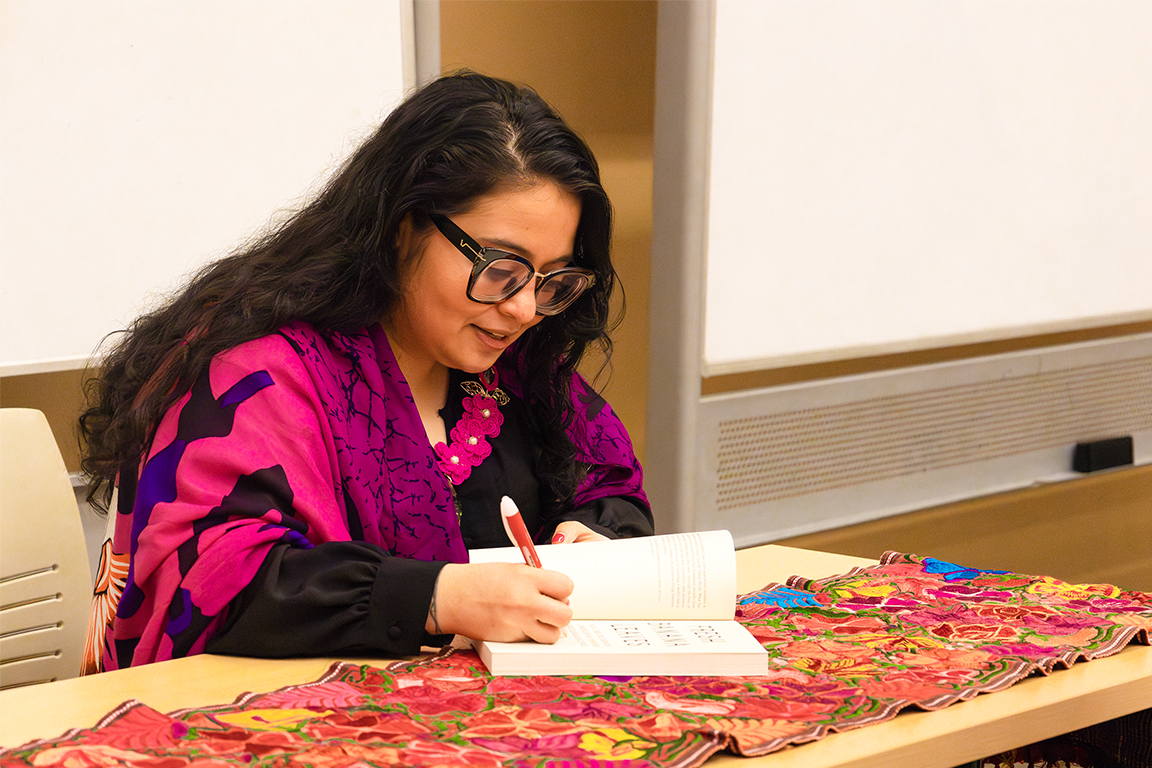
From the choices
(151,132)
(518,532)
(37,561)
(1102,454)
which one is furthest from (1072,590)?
(1102,454)

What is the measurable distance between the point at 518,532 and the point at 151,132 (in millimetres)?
1216

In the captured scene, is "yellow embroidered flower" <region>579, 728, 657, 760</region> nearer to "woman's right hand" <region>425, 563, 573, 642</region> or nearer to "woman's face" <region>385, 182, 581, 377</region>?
"woman's right hand" <region>425, 563, 573, 642</region>

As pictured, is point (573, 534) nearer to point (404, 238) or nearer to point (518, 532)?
point (518, 532)

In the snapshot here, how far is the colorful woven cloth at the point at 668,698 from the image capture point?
84cm

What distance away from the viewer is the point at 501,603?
110 centimetres

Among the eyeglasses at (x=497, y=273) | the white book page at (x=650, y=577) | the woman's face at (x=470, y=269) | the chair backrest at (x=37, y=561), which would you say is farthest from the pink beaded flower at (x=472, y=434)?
the chair backrest at (x=37, y=561)

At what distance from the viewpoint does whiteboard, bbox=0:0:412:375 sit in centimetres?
183

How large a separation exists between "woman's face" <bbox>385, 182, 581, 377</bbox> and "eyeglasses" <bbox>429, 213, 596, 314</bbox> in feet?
0.03

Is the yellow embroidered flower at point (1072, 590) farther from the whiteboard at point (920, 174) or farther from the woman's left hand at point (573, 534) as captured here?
the whiteboard at point (920, 174)

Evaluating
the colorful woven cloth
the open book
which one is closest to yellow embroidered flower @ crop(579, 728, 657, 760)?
the colorful woven cloth

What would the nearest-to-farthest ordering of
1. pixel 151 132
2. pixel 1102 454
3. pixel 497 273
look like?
pixel 497 273, pixel 151 132, pixel 1102 454

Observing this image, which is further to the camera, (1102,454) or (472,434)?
(1102,454)

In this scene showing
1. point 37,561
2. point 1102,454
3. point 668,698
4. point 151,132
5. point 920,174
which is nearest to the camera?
point 668,698

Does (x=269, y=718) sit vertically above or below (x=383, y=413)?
below
